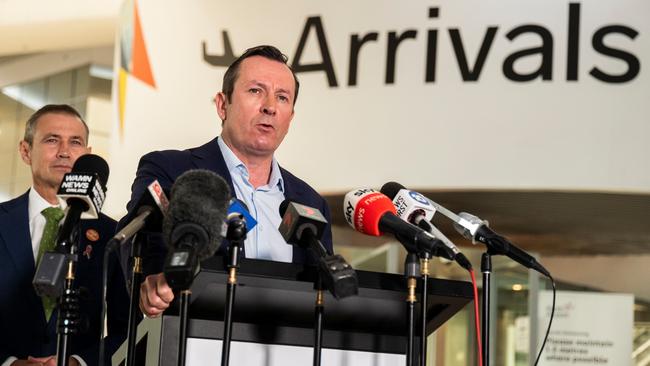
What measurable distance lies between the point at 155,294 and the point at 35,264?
149 cm

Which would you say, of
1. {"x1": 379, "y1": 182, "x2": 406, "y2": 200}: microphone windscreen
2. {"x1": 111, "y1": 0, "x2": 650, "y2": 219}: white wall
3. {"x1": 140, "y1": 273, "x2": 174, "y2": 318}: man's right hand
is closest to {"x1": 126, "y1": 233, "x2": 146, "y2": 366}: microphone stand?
{"x1": 140, "y1": 273, "x2": 174, "y2": 318}: man's right hand

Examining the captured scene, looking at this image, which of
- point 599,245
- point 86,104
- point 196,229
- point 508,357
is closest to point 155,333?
point 196,229

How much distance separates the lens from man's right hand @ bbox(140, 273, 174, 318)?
6.53ft

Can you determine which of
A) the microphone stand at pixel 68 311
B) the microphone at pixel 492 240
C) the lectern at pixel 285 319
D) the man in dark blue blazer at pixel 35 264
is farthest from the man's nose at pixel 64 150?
the microphone at pixel 492 240

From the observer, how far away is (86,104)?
15.4 metres

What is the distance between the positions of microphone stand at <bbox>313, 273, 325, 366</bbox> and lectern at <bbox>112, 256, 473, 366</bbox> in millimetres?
19

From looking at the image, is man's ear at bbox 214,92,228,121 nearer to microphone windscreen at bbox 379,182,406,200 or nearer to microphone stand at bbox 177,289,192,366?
microphone windscreen at bbox 379,182,406,200

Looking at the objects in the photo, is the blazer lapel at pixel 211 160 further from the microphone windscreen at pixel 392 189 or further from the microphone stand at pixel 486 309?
the microphone stand at pixel 486 309

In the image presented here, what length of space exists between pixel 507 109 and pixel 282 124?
5.77m

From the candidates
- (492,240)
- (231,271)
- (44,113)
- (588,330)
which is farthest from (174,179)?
→ (588,330)

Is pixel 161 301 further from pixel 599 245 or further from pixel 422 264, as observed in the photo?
pixel 599 245

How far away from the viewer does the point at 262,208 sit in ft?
9.05

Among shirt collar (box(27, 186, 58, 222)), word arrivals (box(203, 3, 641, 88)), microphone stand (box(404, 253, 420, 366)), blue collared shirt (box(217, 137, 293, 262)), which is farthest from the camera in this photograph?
word arrivals (box(203, 3, 641, 88))

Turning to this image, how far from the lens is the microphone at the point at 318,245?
1.93 meters
